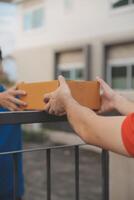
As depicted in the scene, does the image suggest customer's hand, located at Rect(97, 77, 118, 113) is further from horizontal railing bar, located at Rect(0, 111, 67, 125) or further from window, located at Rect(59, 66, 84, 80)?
window, located at Rect(59, 66, 84, 80)

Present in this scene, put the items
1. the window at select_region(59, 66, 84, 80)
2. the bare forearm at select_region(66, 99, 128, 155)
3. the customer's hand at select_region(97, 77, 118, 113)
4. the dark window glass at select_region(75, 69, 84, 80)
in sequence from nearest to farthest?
the bare forearm at select_region(66, 99, 128, 155) → the customer's hand at select_region(97, 77, 118, 113) → the dark window glass at select_region(75, 69, 84, 80) → the window at select_region(59, 66, 84, 80)

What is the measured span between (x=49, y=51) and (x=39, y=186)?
8.96 metres

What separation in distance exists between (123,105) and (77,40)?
519 inches

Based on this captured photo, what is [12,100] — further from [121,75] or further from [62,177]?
[121,75]

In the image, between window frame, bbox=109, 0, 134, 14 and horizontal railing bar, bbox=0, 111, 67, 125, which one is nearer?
horizontal railing bar, bbox=0, 111, 67, 125

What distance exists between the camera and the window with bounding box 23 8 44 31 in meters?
17.3

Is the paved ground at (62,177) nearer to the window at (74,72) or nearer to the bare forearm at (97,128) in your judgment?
the window at (74,72)

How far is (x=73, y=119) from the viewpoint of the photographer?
1.67 meters

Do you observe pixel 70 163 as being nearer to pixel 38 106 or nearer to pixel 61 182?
pixel 61 182

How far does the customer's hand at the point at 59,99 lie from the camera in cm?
173

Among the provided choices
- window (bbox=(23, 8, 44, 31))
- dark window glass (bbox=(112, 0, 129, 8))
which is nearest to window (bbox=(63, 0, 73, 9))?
window (bbox=(23, 8, 44, 31))

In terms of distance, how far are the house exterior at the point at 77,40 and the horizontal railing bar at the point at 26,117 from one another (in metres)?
11.2


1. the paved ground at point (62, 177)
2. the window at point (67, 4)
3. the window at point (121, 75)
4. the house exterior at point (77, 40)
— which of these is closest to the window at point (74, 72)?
the house exterior at point (77, 40)

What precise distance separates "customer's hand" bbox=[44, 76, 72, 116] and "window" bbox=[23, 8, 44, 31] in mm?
15683
